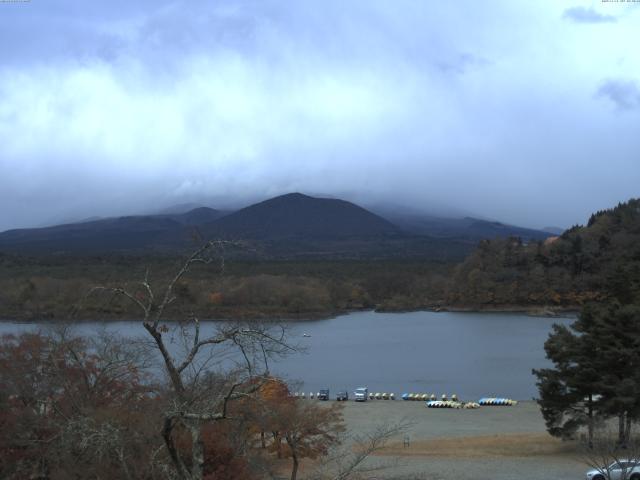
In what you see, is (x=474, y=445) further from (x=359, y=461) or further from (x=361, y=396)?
(x=359, y=461)

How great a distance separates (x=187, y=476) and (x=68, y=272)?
7510 centimetres

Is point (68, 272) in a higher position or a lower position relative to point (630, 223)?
lower

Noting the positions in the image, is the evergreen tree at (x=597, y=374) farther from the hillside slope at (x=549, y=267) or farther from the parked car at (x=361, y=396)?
the hillside slope at (x=549, y=267)

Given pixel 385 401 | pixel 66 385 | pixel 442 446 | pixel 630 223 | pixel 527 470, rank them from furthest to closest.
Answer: pixel 630 223 → pixel 385 401 → pixel 442 446 → pixel 527 470 → pixel 66 385

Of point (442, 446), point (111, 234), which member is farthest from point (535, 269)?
point (111, 234)

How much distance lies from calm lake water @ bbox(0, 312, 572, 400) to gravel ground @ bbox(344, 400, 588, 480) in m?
4.44

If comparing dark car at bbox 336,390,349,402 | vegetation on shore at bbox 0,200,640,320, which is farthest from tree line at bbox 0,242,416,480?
vegetation on shore at bbox 0,200,640,320

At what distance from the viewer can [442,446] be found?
18844 mm

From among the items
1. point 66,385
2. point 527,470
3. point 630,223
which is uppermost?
point 630,223

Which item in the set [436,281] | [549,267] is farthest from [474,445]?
[436,281]

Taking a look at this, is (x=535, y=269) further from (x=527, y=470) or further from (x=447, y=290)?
(x=527, y=470)

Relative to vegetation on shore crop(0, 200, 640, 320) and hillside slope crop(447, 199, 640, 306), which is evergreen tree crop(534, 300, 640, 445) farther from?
hillside slope crop(447, 199, 640, 306)

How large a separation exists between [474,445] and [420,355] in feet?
84.2

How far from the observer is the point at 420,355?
4409cm
